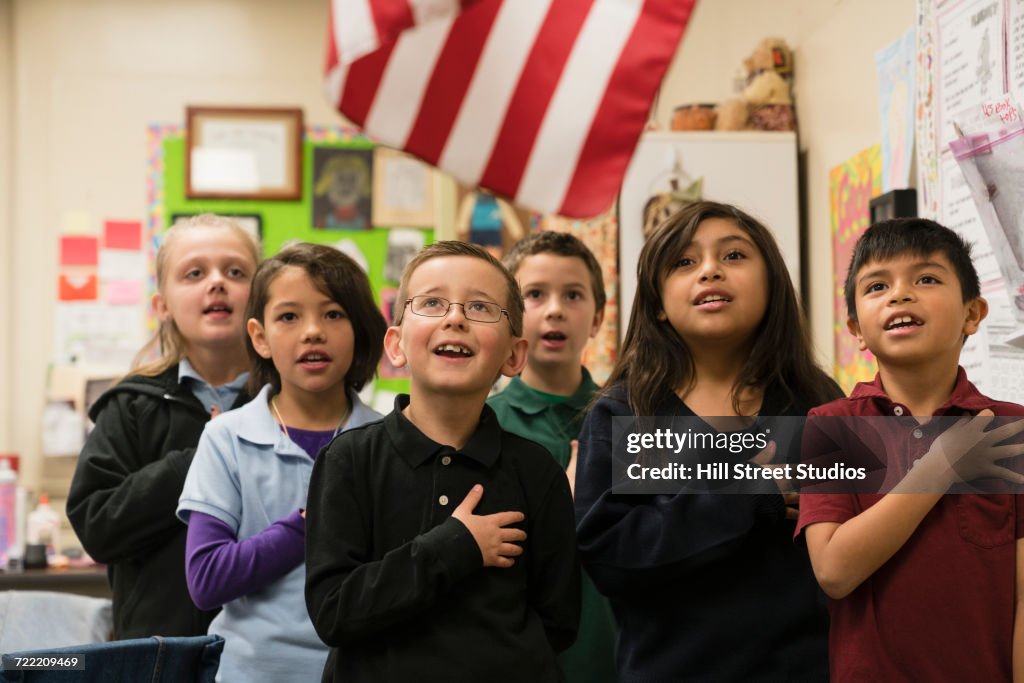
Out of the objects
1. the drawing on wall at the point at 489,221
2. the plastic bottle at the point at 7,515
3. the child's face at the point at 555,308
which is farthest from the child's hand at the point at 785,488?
the plastic bottle at the point at 7,515

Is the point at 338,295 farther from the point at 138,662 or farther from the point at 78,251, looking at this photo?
the point at 78,251

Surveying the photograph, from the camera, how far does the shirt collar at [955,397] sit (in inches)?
51.6

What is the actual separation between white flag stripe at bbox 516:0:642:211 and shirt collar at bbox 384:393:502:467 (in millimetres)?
682

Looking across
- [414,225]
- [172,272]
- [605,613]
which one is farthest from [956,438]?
[414,225]

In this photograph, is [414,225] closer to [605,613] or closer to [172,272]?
[172,272]

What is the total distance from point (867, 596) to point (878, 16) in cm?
194

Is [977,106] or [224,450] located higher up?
[977,106]

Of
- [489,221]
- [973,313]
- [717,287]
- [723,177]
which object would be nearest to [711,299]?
[717,287]

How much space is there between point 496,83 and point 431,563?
1.04 metres

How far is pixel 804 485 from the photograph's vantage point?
1373 mm

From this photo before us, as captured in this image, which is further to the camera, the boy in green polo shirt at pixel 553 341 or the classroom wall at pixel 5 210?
the classroom wall at pixel 5 210

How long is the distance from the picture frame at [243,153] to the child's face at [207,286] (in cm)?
261

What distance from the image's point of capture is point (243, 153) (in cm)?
462

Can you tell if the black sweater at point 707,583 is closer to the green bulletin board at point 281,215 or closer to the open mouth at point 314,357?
the open mouth at point 314,357
